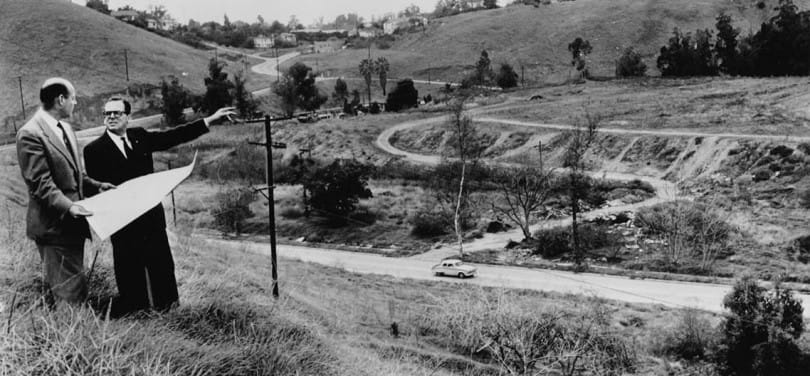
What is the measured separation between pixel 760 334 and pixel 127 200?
57.0 feet

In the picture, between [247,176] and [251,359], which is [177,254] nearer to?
[251,359]

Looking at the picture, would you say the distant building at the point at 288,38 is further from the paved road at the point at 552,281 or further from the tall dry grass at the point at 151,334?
the tall dry grass at the point at 151,334

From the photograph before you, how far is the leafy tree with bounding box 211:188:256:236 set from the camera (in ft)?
132

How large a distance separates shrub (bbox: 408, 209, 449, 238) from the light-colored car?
280 inches

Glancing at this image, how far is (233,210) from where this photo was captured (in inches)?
1586

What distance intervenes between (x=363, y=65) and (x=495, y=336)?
263 feet

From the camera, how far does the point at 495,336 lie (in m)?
14.2

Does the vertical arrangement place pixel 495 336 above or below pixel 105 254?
below

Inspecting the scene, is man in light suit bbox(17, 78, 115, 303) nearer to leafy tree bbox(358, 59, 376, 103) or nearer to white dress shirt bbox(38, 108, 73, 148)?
white dress shirt bbox(38, 108, 73, 148)

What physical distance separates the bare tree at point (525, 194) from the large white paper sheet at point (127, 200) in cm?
2877

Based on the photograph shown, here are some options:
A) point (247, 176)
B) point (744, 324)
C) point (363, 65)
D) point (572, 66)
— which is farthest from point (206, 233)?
point (572, 66)

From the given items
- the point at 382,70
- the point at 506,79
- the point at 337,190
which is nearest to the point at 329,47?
the point at 382,70

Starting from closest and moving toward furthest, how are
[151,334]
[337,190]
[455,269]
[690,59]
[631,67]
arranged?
1. [151,334]
2. [455,269]
3. [337,190]
4. [690,59]
5. [631,67]

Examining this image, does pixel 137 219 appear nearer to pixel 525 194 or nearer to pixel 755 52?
pixel 525 194
